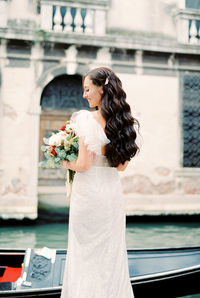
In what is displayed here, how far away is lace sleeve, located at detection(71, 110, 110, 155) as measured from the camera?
190 cm

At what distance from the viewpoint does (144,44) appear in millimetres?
7141

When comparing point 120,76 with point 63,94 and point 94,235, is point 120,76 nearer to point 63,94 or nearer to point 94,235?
point 63,94

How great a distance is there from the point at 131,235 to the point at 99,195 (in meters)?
4.54

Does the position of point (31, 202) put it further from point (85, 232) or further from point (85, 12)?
point (85, 232)

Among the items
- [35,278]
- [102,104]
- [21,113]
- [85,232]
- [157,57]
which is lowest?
[35,278]

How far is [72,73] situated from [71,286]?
219 inches

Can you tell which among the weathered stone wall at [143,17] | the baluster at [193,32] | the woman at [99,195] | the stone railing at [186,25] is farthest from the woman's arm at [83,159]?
the baluster at [193,32]

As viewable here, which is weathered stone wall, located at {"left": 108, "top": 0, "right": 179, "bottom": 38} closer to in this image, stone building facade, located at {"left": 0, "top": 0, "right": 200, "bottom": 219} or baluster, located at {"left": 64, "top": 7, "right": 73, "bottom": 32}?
stone building facade, located at {"left": 0, "top": 0, "right": 200, "bottom": 219}

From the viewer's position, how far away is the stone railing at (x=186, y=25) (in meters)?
7.46

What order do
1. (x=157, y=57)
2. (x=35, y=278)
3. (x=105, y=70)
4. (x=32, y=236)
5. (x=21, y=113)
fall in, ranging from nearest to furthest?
(x=105, y=70) → (x=35, y=278) → (x=32, y=236) → (x=21, y=113) → (x=157, y=57)

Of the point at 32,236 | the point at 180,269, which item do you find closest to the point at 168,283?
the point at 180,269

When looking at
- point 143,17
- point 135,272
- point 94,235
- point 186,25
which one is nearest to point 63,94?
point 143,17

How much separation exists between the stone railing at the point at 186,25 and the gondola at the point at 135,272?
214 inches

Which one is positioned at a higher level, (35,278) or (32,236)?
(35,278)
